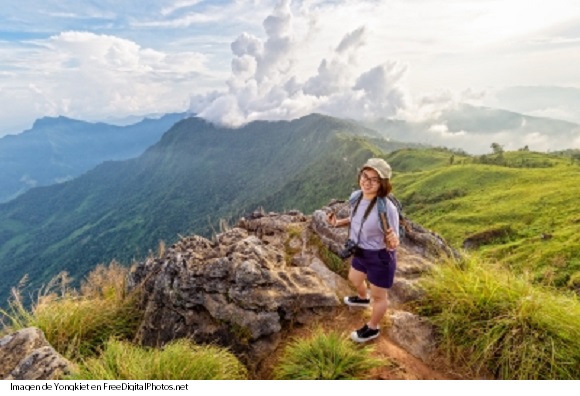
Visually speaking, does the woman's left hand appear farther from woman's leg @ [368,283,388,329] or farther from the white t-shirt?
woman's leg @ [368,283,388,329]

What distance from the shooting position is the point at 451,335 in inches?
295

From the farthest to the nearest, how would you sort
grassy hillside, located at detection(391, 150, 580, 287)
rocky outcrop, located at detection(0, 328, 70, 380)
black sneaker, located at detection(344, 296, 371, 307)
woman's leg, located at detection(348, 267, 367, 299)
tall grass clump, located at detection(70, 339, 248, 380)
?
grassy hillside, located at detection(391, 150, 580, 287), black sneaker, located at detection(344, 296, 371, 307), woman's leg, located at detection(348, 267, 367, 299), rocky outcrop, located at detection(0, 328, 70, 380), tall grass clump, located at detection(70, 339, 248, 380)

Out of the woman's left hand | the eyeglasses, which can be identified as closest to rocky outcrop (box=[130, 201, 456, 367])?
the woman's left hand

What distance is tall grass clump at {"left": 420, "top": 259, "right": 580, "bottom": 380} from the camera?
6.45m

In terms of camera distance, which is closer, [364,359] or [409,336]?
[364,359]

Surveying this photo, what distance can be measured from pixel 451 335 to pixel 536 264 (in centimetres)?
3497

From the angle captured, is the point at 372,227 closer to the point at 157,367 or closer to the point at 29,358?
the point at 157,367

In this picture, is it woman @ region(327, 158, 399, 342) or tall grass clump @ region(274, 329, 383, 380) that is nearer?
tall grass clump @ region(274, 329, 383, 380)

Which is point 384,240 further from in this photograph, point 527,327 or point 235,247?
point 235,247

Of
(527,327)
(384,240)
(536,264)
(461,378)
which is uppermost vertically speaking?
(384,240)

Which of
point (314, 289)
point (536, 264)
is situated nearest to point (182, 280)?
point (314, 289)

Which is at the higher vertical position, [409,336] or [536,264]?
[409,336]

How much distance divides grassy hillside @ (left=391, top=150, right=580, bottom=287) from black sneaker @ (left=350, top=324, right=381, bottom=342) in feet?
60.4
